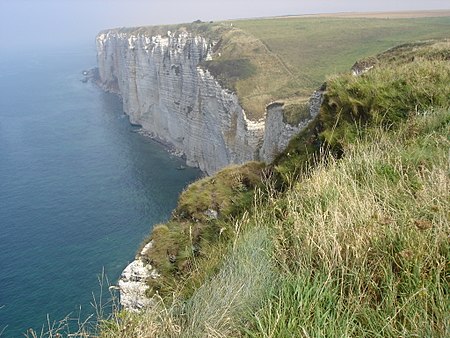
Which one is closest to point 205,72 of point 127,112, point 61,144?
point 61,144

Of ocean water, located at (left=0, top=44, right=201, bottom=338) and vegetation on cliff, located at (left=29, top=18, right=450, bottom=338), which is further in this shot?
ocean water, located at (left=0, top=44, right=201, bottom=338)

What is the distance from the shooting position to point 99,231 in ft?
132

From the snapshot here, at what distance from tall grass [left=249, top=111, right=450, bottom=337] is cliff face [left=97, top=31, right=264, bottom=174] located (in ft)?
121

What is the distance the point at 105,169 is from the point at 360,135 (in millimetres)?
53098

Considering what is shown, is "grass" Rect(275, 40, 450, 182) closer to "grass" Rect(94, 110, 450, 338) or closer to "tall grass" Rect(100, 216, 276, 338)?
"grass" Rect(94, 110, 450, 338)

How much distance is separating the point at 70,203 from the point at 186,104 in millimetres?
23485

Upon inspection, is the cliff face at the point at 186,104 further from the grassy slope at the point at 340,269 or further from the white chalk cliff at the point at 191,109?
the grassy slope at the point at 340,269

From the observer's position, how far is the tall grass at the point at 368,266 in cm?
312

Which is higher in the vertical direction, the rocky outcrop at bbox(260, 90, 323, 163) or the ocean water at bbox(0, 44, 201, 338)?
the rocky outcrop at bbox(260, 90, 323, 163)

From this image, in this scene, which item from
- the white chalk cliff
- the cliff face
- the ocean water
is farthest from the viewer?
the cliff face

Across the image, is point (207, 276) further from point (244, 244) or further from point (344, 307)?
point (344, 307)

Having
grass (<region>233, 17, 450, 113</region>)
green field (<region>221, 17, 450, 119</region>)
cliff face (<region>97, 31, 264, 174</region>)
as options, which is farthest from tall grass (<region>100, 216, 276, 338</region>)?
grass (<region>233, 17, 450, 113</region>)

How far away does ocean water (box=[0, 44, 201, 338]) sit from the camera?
30.7 metres

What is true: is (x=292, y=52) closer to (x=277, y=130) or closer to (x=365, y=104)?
(x=277, y=130)
